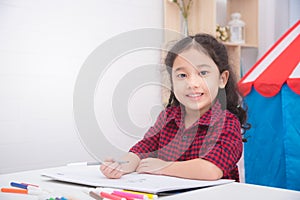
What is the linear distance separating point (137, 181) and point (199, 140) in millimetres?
354

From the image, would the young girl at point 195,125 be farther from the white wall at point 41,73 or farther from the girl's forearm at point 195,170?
the white wall at point 41,73

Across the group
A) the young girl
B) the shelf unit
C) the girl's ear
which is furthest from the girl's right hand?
the shelf unit

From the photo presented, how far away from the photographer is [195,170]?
2.69 feet

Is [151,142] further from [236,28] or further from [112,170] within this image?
[236,28]

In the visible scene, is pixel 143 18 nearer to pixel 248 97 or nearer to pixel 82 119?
pixel 248 97

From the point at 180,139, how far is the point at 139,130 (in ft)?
0.76

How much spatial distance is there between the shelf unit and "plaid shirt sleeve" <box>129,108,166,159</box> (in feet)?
4.42

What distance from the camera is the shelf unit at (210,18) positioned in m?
2.54

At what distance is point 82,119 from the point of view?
68 cm

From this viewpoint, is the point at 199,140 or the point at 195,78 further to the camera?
the point at 199,140

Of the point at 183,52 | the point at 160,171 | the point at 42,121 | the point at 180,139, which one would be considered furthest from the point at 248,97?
the point at 42,121

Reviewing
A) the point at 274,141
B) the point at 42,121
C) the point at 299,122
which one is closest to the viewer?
the point at 299,122

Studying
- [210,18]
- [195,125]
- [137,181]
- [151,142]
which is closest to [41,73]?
[210,18]

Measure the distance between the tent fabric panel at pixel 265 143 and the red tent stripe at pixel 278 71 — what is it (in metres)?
0.03
